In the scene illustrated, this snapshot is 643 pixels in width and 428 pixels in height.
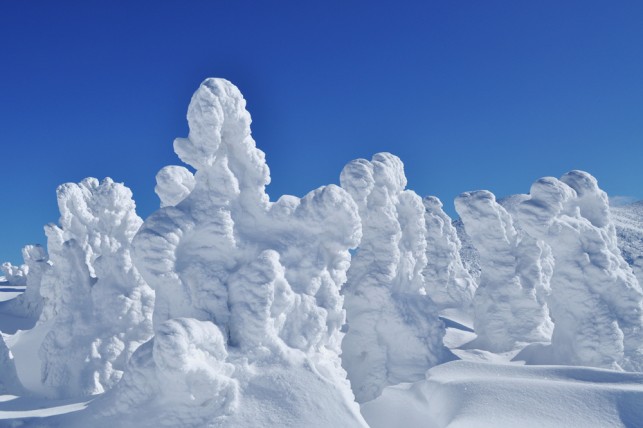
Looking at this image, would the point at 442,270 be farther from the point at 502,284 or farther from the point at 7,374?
the point at 7,374

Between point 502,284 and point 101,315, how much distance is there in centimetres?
1966

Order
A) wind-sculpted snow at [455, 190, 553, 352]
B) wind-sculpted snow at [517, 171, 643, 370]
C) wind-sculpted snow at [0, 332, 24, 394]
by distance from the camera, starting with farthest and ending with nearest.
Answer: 1. wind-sculpted snow at [455, 190, 553, 352]
2. wind-sculpted snow at [517, 171, 643, 370]
3. wind-sculpted snow at [0, 332, 24, 394]

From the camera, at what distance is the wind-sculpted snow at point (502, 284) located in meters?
28.2

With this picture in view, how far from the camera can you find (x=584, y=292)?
23.0 m

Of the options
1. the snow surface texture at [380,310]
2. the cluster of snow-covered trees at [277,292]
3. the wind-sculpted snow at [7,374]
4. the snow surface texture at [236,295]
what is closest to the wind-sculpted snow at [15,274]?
the cluster of snow-covered trees at [277,292]

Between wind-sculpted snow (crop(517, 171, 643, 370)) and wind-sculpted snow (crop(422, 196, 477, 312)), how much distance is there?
51.9ft

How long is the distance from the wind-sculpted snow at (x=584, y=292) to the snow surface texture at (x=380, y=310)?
5.37 metres

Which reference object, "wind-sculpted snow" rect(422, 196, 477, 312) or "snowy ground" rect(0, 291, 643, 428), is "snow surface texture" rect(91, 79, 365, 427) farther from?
"wind-sculpted snow" rect(422, 196, 477, 312)

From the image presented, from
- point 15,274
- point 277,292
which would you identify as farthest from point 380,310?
point 15,274

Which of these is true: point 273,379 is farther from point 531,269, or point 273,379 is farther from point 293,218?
A: point 531,269

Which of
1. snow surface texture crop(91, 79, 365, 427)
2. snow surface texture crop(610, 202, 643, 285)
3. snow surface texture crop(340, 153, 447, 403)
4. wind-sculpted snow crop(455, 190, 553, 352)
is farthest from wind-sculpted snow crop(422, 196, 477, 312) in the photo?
snow surface texture crop(91, 79, 365, 427)

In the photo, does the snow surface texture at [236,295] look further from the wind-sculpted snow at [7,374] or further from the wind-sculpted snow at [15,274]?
the wind-sculpted snow at [15,274]

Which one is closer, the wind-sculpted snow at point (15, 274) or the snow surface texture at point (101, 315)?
the snow surface texture at point (101, 315)

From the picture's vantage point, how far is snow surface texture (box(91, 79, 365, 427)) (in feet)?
42.3
